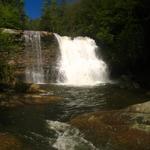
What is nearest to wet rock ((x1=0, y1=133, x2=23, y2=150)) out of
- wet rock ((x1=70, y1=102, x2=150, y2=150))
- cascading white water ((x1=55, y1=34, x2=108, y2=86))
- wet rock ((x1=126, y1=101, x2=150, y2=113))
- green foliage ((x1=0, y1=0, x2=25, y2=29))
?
wet rock ((x1=70, y1=102, x2=150, y2=150))

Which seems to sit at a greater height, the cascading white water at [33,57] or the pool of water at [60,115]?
the cascading white water at [33,57]

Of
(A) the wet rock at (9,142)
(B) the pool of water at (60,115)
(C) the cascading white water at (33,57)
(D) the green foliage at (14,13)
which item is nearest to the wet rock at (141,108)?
(B) the pool of water at (60,115)

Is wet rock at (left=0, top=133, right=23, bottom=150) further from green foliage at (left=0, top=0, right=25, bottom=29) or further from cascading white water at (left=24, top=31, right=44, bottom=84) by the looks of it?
green foliage at (left=0, top=0, right=25, bottom=29)

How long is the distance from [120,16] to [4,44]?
620 inches

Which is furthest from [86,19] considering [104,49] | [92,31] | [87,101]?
[87,101]

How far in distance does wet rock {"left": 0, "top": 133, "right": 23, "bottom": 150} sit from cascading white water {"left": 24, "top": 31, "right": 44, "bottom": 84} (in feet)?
68.7

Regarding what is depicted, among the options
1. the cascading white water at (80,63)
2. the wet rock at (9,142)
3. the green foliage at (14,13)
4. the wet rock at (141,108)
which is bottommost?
the wet rock at (9,142)

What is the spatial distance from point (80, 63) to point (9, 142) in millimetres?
26559

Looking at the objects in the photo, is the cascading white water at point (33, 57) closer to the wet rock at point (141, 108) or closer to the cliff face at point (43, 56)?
the cliff face at point (43, 56)

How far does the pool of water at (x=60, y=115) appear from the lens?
504 inches

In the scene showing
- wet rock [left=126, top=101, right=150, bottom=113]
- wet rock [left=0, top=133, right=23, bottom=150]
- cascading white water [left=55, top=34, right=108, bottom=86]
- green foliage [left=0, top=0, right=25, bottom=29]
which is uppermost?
green foliage [left=0, top=0, right=25, bottom=29]

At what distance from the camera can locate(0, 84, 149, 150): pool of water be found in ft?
42.0

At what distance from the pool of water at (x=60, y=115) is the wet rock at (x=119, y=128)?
501mm

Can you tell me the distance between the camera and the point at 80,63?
38469 mm
